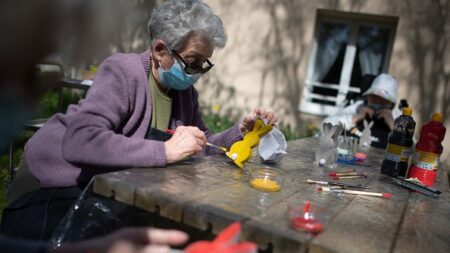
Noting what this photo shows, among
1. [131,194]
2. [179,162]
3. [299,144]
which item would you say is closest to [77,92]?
[299,144]

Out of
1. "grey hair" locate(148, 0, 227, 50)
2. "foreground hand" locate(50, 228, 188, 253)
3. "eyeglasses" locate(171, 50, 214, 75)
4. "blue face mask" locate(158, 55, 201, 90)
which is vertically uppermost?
"grey hair" locate(148, 0, 227, 50)

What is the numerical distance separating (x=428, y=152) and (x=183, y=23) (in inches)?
55.3

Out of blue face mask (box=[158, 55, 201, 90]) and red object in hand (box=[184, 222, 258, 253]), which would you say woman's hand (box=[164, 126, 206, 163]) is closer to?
blue face mask (box=[158, 55, 201, 90])

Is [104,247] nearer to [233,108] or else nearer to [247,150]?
[247,150]

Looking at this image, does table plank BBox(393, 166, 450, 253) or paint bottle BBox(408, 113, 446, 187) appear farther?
paint bottle BBox(408, 113, 446, 187)

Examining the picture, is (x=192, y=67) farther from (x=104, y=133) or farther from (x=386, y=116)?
(x=386, y=116)

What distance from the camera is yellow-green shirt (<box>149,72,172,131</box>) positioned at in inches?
81.8

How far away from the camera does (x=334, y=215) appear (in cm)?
138

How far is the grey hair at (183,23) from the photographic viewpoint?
1.97m

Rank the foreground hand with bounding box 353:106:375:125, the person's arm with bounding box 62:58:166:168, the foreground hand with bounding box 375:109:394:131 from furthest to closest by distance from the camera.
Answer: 1. the foreground hand with bounding box 353:106:375:125
2. the foreground hand with bounding box 375:109:394:131
3. the person's arm with bounding box 62:58:166:168

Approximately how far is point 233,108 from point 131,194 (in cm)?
594

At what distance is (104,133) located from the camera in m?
1.61

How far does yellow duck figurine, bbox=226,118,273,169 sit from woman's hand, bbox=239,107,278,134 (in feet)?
0.43

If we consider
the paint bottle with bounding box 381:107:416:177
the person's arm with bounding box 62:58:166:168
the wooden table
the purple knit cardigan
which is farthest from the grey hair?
the paint bottle with bounding box 381:107:416:177
